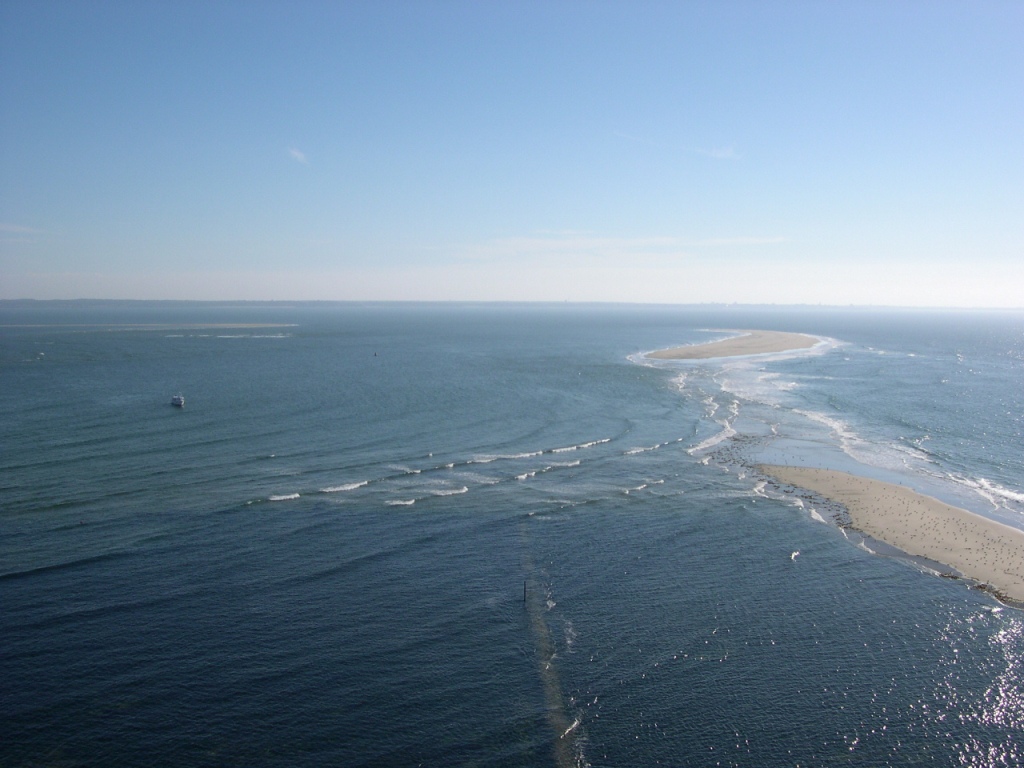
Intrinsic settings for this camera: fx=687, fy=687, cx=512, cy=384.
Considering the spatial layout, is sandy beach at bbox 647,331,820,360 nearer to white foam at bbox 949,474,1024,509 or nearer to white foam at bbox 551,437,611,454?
white foam at bbox 551,437,611,454

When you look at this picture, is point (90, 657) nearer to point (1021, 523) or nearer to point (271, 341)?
point (1021, 523)

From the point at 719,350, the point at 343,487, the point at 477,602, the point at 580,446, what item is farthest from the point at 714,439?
the point at 719,350

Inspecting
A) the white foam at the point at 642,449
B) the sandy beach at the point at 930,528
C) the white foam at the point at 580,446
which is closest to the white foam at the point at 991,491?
the sandy beach at the point at 930,528

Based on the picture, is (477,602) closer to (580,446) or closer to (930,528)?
(930,528)

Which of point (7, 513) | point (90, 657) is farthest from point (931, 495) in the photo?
point (7, 513)

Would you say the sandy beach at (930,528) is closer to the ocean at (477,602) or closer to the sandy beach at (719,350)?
the ocean at (477,602)

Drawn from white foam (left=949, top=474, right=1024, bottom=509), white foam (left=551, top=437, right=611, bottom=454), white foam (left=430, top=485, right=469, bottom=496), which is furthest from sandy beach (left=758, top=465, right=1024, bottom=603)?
white foam (left=430, top=485, right=469, bottom=496)
